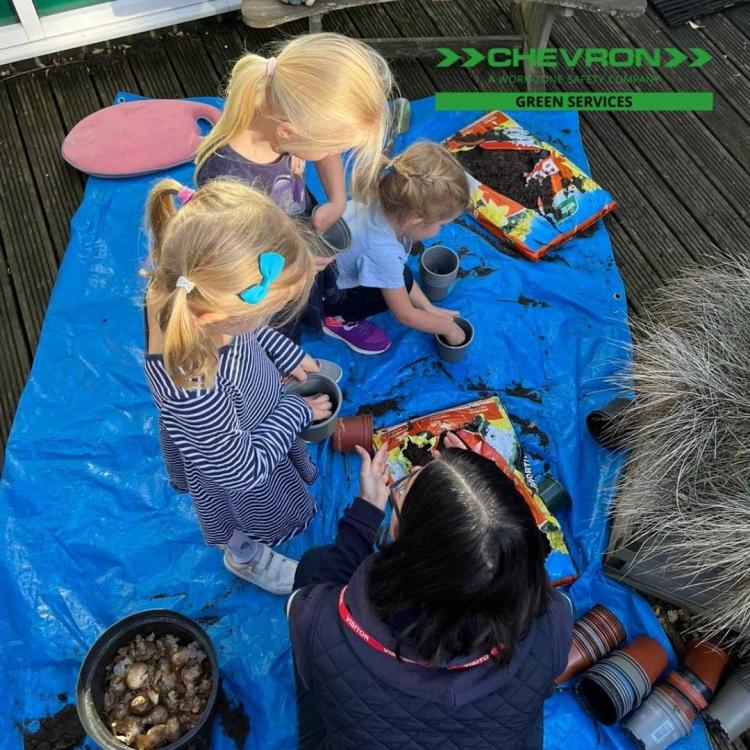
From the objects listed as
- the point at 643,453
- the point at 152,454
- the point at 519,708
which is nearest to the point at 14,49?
the point at 152,454

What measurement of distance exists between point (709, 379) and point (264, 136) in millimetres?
1383

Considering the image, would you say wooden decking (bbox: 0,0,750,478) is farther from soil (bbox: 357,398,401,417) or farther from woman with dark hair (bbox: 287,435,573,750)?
woman with dark hair (bbox: 287,435,573,750)

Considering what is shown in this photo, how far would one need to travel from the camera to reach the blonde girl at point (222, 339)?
1303 millimetres

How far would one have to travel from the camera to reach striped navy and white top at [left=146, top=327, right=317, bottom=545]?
55.6 inches

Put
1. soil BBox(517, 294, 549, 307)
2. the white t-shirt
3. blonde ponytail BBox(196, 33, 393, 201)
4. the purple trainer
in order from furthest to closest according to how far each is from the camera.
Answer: soil BBox(517, 294, 549, 307), the purple trainer, the white t-shirt, blonde ponytail BBox(196, 33, 393, 201)

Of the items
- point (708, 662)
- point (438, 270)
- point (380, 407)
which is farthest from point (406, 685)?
point (438, 270)

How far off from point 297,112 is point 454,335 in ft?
3.05

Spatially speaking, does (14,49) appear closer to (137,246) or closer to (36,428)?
(137,246)

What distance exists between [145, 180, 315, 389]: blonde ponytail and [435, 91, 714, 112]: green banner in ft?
6.74

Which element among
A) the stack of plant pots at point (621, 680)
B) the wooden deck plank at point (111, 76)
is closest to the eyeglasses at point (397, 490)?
the stack of plant pots at point (621, 680)

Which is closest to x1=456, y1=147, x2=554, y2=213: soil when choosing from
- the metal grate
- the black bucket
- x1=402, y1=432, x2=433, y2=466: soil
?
x1=402, y1=432, x2=433, y2=466: soil

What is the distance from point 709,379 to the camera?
1.89 meters

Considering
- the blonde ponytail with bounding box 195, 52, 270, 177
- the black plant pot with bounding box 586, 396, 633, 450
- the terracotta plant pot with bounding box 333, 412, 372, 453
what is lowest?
the black plant pot with bounding box 586, 396, 633, 450

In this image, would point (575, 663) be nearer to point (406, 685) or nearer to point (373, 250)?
point (406, 685)
